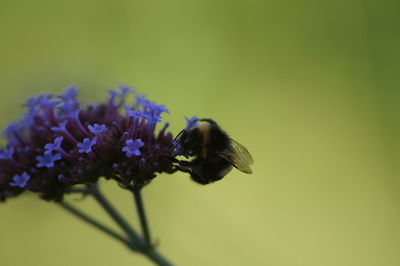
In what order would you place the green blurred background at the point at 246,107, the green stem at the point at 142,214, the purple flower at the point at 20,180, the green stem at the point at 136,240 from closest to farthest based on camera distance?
1. the purple flower at the point at 20,180
2. the green stem at the point at 142,214
3. the green stem at the point at 136,240
4. the green blurred background at the point at 246,107

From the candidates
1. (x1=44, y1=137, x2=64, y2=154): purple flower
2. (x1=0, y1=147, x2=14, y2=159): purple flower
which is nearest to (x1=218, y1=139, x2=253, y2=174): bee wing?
(x1=44, y1=137, x2=64, y2=154): purple flower

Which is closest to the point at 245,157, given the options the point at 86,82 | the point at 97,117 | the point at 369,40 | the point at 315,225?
the point at 97,117

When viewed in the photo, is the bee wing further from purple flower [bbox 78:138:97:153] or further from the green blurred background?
the green blurred background

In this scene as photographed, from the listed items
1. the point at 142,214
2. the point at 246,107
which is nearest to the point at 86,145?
the point at 142,214

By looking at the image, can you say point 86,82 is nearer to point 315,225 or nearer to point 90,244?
point 90,244

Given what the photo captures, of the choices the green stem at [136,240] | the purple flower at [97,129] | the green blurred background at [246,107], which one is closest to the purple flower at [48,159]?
the purple flower at [97,129]

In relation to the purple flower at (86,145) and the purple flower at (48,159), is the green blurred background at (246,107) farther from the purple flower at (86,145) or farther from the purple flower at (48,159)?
the purple flower at (86,145)

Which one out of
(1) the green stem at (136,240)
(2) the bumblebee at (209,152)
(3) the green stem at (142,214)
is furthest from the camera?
(1) the green stem at (136,240)
